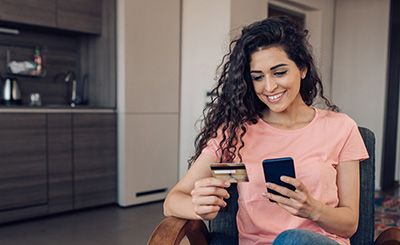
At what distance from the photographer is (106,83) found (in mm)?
3377

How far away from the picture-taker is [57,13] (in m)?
3.04

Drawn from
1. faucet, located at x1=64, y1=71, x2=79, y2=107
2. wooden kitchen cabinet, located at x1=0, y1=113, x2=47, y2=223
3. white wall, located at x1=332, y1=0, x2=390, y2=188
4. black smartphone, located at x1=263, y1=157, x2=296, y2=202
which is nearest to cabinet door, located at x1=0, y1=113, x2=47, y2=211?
wooden kitchen cabinet, located at x1=0, y1=113, x2=47, y2=223

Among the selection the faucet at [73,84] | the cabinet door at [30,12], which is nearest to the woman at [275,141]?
the cabinet door at [30,12]

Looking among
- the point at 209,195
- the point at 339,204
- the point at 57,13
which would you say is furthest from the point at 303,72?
the point at 57,13

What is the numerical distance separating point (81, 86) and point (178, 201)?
111 inches

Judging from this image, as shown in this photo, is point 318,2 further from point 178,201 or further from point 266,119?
point 178,201

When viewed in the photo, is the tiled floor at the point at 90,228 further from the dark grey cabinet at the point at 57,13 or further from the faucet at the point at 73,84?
the dark grey cabinet at the point at 57,13

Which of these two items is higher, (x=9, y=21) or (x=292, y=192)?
(x=9, y=21)

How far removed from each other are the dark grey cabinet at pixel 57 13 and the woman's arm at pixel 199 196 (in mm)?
2360

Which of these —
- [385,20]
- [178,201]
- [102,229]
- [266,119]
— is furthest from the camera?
[385,20]

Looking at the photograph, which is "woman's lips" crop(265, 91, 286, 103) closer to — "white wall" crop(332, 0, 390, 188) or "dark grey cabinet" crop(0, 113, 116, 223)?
"dark grey cabinet" crop(0, 113, 116, 223)

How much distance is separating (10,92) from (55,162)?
72cm

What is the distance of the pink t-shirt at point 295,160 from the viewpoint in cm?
117

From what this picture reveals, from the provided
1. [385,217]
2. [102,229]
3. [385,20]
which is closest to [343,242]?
[102,229]
